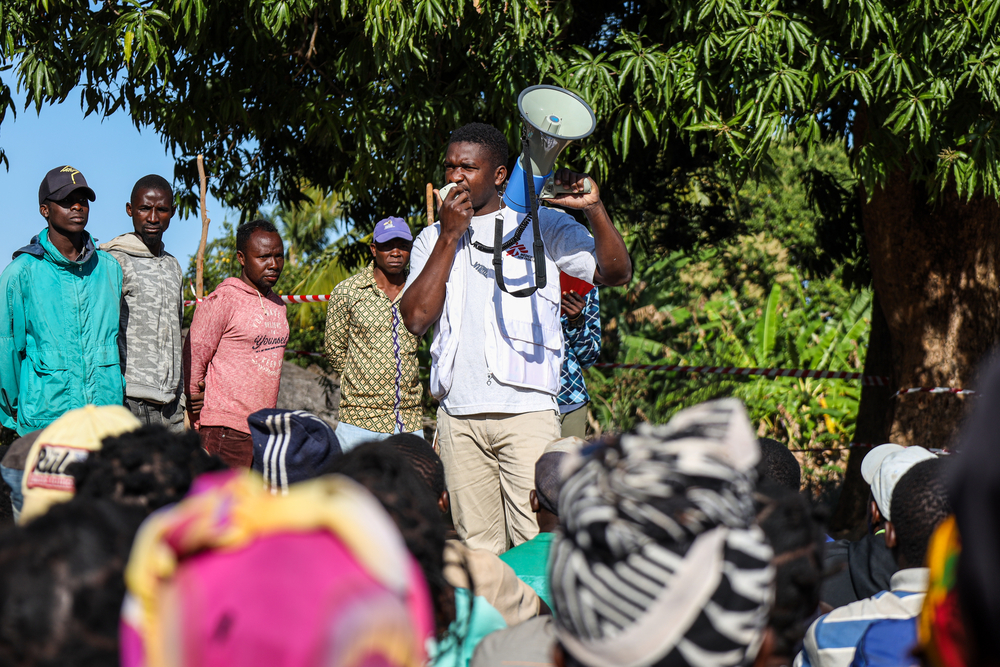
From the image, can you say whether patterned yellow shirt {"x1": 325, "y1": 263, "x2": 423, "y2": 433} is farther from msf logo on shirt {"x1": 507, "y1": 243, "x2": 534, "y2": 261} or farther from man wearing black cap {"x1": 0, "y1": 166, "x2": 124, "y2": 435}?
msf logo on shirt {"x1": 507, "y1": 243, "x2": 534, "y2": 261}

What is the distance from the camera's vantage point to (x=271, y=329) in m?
4.46

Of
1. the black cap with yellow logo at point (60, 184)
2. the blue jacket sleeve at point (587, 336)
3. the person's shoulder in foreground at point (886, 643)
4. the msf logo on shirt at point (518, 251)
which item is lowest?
the person's shoulder in foreground at point (886, 643)

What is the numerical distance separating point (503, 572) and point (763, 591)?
105cm

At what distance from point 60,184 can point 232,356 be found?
1.04 metres

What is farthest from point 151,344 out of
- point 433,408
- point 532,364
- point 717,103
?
point 433,408

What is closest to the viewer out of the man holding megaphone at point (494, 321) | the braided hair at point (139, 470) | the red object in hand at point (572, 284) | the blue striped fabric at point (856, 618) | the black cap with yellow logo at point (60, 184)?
the braided hair at point (139, 470)

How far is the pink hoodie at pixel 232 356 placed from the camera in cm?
428

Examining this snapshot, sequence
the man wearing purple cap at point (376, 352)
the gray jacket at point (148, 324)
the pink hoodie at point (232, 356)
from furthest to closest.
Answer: the man wearing purple cap at point (376, 352), the pink hoodie at point (232, 356), the gray jacket at point (148, 324)

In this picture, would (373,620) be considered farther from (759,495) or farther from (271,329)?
(271,329)

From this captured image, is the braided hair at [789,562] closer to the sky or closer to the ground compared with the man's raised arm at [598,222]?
closer to the ground

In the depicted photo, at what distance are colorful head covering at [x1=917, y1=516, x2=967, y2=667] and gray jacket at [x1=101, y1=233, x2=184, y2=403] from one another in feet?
11.8

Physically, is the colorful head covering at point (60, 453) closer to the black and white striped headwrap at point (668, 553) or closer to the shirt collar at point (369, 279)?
the black and white striped headwrap at point (668, 553)

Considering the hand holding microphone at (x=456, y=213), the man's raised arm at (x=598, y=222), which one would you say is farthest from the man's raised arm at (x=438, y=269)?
the man's raised arm at (x=598, y=222)

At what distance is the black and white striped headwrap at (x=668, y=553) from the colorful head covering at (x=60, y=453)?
0.98 meters
